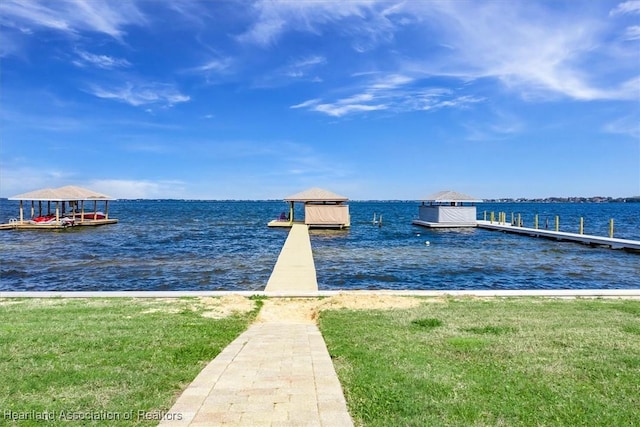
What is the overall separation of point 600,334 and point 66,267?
61.2 ft

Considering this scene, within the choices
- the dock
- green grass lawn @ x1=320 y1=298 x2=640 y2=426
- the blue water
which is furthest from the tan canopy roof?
green grass lawn @ x1=320 y1=298 x2=640 y2=426

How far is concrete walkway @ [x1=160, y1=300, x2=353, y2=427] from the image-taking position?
12.3 ft

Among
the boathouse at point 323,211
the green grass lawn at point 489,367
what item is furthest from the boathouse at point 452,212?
the green grass lawn at point 489,367

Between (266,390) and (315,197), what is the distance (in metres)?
34.9

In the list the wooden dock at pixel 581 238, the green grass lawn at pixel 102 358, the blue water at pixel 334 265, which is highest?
the wooden dock at pixel 581 238

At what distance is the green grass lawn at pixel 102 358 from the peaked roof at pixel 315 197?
3004 cm

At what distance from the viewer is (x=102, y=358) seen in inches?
209

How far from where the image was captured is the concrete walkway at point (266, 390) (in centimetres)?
375

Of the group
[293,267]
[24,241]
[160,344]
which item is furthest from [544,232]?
[24,241]

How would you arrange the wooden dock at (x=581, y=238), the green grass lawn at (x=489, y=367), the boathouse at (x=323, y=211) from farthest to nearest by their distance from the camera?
the boathouse at (x=323, y=211) → the wooden dock at (x=581, y=238) → the green grass lawn at (x=489, y=367)

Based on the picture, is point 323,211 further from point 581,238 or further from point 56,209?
point 56,209

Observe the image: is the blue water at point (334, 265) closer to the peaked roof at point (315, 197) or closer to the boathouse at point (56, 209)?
the peaked roof at point (315, 197)

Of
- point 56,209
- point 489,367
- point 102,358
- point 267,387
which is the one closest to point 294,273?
point 102,358

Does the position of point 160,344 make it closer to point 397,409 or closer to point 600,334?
point 397,409
